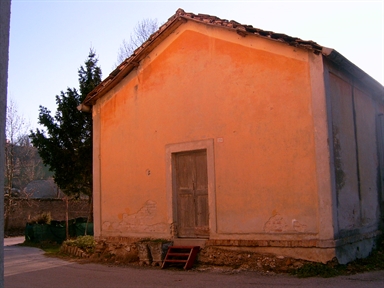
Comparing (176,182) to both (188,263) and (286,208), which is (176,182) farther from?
(286,208)

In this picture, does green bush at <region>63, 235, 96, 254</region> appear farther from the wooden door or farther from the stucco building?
the wooden door

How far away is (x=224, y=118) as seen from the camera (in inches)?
405

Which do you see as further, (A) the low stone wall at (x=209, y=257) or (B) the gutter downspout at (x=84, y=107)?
(B) the gutter downspout at (x=84, y=107)

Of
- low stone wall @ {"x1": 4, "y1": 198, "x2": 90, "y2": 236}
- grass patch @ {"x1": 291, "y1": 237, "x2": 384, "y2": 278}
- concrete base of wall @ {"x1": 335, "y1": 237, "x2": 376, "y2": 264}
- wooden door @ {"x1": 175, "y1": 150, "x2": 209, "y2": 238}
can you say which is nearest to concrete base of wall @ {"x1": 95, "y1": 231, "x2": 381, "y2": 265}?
concrete base of wall @ {"x1": 335, "y1": 237, "x2": 376, "y2": 264}

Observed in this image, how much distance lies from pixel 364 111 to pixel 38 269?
9.16 metres

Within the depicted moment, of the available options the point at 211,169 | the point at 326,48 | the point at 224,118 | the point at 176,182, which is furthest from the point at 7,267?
the point at 326,48

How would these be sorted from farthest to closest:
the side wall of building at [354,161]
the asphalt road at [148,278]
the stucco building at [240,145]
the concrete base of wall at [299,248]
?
1. the side wall of building at [354,161]
2. the stucco building at [240,145]
3. the concrete base of wall at [299,248]
4. the asphalt road at [148,278]

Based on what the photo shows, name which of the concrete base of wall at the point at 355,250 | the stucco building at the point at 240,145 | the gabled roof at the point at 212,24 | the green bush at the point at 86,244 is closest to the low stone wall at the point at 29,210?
the green bush at the point at 86,244

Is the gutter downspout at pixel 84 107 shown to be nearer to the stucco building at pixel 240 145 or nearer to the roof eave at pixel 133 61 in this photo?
the roof eave at pixel 133 61

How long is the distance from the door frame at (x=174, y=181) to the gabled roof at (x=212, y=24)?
259cm

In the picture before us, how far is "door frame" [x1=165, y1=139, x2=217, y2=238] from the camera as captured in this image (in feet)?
33.7

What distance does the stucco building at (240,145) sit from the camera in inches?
358

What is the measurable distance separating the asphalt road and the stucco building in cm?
85

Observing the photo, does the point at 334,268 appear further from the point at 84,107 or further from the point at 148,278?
the point at 84,107
